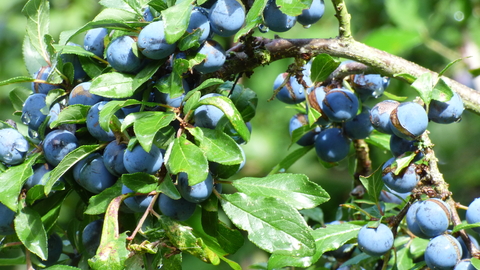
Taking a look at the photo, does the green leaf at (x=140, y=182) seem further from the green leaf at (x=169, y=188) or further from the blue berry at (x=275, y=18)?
the blue berry at (x=275, y=18)

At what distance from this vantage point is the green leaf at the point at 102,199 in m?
0.83

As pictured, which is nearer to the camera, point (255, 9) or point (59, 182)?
point (255, 9)

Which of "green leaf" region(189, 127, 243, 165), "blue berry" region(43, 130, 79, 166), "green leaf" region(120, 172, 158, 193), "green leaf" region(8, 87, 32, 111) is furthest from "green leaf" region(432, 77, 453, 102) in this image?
"green leaf" region(8, 87, 32, 111)

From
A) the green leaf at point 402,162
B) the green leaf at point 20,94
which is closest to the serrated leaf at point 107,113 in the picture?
→ the green leaf at point 20,94

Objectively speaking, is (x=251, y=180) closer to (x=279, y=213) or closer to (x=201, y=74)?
(x=279, y=213)

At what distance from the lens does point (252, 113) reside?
3.29 feet

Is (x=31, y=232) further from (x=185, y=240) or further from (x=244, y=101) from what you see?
(x=244, y=101)

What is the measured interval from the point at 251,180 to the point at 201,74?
0.21 meters

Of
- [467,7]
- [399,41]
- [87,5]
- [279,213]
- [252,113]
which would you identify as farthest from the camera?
[87,5]

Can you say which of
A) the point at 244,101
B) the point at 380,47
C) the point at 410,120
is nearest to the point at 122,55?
the point at 244,101

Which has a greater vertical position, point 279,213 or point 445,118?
point 445,118

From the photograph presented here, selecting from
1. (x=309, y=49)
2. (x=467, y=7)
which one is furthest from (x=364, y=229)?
(x=467, y=7)

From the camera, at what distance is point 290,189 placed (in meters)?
0.83

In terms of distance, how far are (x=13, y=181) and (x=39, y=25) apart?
0.32 meters
